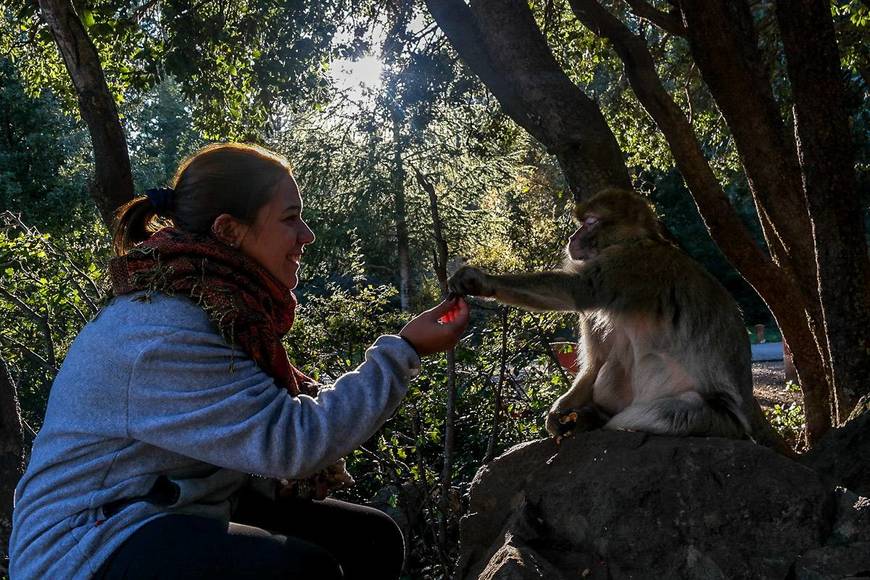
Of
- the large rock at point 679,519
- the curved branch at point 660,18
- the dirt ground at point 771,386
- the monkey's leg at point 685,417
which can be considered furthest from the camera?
the dirt ground at point 771,386

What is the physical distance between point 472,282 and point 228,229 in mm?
1256

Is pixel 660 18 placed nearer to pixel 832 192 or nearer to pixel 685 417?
pixel 832 192

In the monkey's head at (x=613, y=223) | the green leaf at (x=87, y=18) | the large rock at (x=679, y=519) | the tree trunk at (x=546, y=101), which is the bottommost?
the large rock at (x=679, y=519)

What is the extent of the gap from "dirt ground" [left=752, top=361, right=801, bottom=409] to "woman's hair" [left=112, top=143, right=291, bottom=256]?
7.92 meters

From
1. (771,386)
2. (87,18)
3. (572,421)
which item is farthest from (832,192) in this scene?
(771,386)

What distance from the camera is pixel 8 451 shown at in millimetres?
4570

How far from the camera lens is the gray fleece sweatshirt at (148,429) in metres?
1.91

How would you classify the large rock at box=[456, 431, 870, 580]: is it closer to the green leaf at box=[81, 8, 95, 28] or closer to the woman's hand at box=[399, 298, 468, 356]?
the woman's hand at box=[399, 298, 468, 356]

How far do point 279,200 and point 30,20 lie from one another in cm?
508

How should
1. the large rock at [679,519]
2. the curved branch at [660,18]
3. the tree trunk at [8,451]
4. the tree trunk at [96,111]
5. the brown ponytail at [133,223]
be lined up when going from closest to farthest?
the brown ponytail at [133,223]
the large rock at [679,519]
the tree trunk at [96,111]
the tree trunk at [8,451]
the curved branch at [660,18]

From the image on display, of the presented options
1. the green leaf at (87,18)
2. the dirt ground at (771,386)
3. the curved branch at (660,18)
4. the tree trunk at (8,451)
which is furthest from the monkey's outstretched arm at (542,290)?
the dirt ground at (771,386)

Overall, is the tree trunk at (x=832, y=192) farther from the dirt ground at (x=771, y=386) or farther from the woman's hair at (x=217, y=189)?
the dirt ground at (x=771, y=386)

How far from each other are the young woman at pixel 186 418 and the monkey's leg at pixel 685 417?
127 cm

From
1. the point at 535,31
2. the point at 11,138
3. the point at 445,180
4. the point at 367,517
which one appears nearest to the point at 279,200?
the point at 367,517
